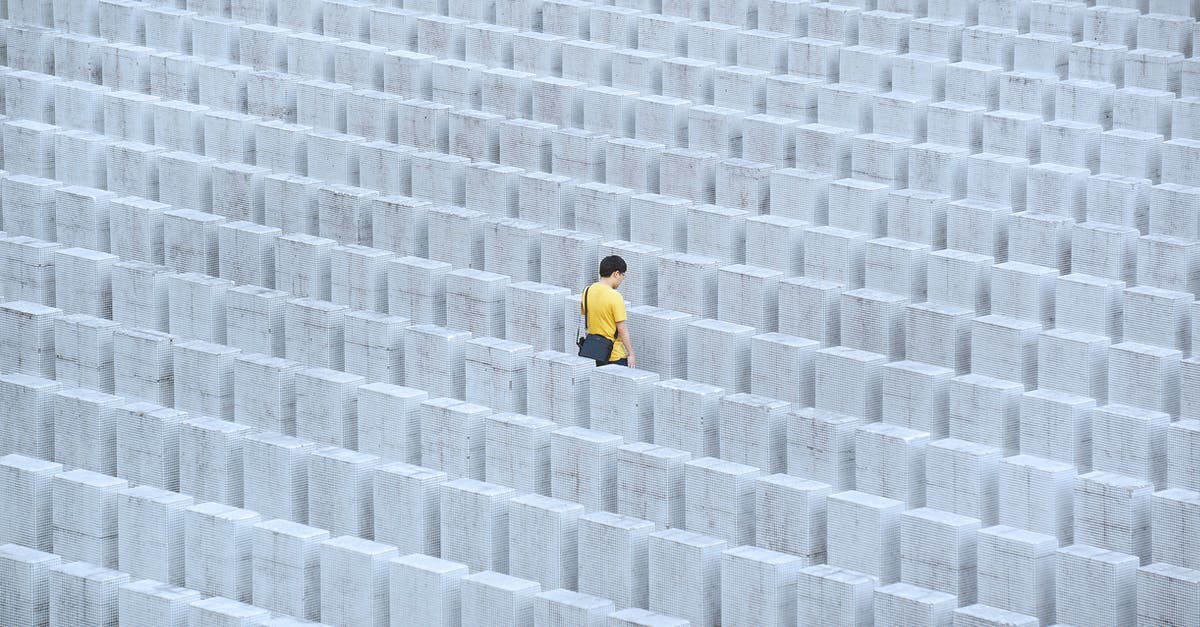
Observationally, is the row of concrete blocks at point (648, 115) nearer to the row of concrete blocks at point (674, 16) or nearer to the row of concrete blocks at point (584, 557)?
the row of concrete blocks at point (674, 16)

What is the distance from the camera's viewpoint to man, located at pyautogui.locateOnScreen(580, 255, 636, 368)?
9133mm

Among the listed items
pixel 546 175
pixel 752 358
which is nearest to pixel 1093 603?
pixel 752 358

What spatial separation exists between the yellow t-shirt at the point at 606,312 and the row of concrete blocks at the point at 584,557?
54.3 inches

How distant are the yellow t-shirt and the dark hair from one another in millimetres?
78

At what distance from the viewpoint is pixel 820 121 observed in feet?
36.8

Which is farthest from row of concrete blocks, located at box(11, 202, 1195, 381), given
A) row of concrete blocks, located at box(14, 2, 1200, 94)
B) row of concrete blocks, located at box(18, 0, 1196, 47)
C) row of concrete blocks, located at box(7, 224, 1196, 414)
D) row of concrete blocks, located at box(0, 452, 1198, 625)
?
row of concrete blocks, located at box(18, 0, 1196, 47)

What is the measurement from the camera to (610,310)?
9141 mm

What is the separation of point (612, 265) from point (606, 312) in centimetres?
24

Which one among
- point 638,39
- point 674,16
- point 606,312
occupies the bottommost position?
point 606,312

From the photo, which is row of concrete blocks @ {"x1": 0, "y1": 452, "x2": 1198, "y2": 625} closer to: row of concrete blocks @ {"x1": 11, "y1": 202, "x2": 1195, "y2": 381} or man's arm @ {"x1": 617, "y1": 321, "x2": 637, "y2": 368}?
man's arm @ {"x1": 617, "y1": 321, "x2": 637, "y2": 368}

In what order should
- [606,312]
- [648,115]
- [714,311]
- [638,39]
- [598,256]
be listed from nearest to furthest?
1. [606,312]
2. [714,311]
3. [598,256]
4. [648,115]
5. [638,39]

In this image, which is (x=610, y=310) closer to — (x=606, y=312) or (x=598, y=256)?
(x=606, y=312)

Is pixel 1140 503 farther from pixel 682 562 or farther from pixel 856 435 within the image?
pixel 682 562

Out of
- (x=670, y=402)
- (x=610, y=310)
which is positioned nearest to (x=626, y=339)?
(x=610, y=310)
